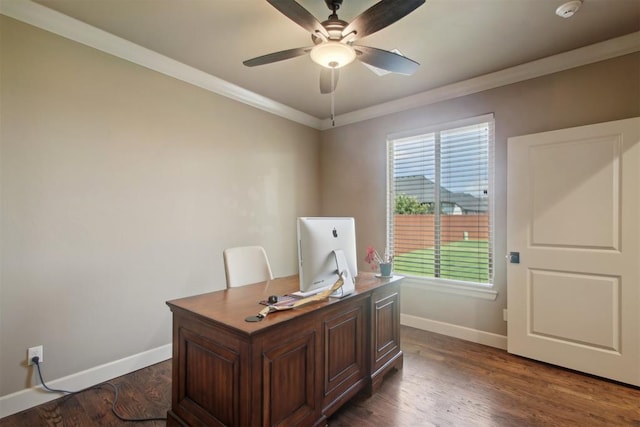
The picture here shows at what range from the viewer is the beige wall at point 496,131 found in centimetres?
248

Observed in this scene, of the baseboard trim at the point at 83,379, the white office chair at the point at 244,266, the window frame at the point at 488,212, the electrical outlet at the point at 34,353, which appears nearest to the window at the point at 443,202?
the window frame at the point at 488,212

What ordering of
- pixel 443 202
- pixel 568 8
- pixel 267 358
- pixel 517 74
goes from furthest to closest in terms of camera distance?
pixel 443 202
pixel 517 74
pixel 568 8
pixel 267 358

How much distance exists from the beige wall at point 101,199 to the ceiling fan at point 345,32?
1.26 meters

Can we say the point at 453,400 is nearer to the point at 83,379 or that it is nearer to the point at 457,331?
the point at 457,331

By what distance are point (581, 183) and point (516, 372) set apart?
64.2 inches

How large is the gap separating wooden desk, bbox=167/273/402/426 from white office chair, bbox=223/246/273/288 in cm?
24

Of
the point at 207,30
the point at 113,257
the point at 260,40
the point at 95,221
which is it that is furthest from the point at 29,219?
the point at 260,40

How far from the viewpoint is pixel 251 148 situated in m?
3.52

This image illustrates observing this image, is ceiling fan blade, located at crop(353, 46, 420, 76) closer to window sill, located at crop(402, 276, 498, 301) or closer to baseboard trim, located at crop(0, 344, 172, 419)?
window sill, located at crop(402, 276, 498, 301)

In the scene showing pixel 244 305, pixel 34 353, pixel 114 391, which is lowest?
pixel 114 391

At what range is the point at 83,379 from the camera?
89.2 inches

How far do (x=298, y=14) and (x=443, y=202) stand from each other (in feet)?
8.15

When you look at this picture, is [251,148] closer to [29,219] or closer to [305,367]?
[29,219]

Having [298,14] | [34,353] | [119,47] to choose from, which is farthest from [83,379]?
[298,14]
